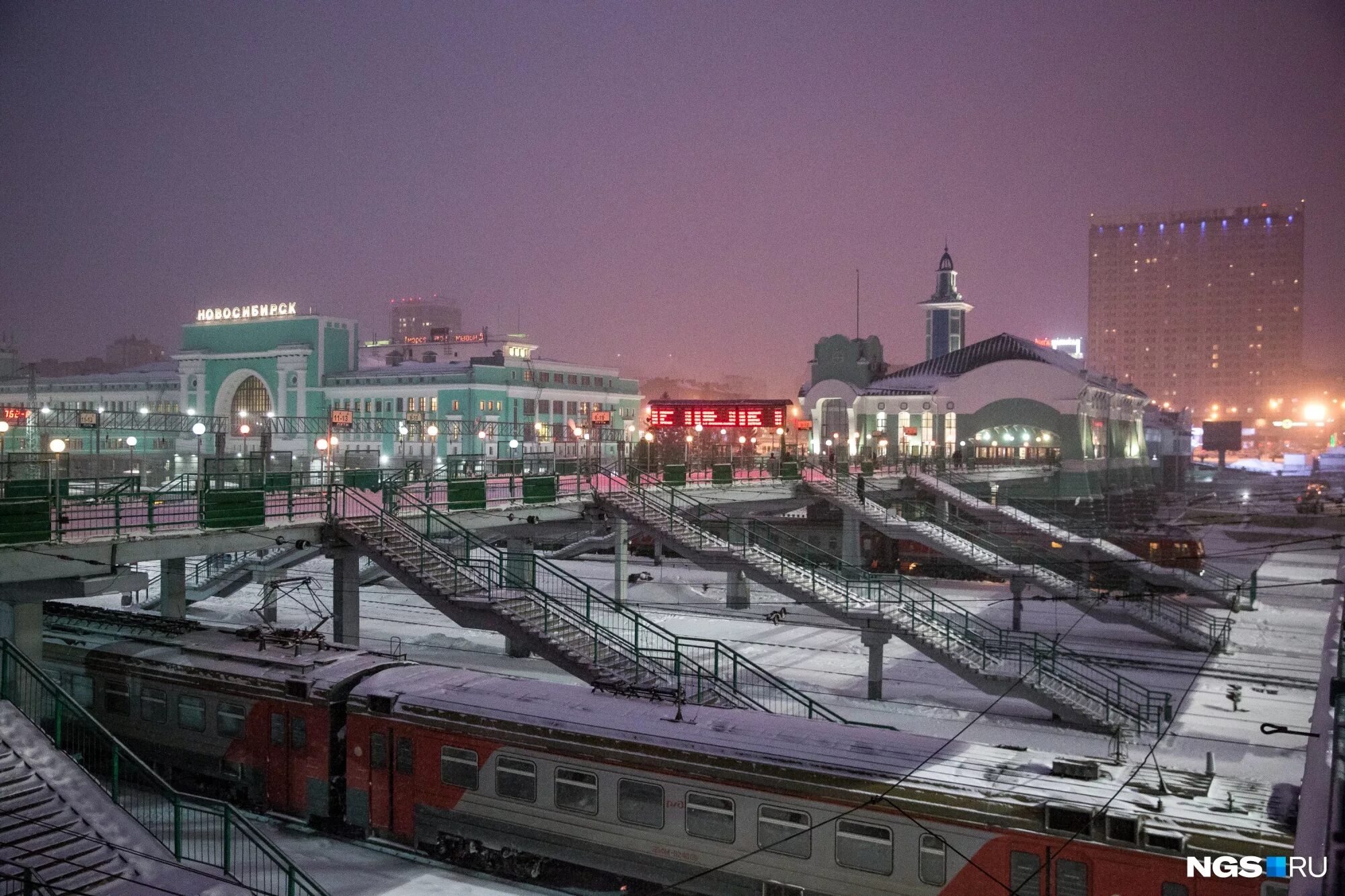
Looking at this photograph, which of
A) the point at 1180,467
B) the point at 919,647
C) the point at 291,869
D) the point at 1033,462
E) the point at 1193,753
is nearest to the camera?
the point at 291,869

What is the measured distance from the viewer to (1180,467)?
92750mm

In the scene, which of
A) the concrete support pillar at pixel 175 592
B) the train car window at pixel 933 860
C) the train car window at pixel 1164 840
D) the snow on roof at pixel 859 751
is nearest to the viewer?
the train car window at pixel 1164 840

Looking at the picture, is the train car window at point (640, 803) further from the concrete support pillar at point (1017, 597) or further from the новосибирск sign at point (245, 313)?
the новосибирск sign at point (245, 313)

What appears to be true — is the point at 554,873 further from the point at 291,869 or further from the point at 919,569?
the point at 919,569

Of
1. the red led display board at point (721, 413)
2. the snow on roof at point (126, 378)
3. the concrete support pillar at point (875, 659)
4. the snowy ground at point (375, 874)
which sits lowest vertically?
the snowy ground at point (375, 874)

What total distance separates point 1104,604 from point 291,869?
31026mm

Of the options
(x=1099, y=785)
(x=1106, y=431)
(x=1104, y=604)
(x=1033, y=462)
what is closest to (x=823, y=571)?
(x=1104, y=604)

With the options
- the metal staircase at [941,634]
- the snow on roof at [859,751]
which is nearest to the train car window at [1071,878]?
the snow on roof at [859,751]

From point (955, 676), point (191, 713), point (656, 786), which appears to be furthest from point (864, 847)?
point (955, 676)

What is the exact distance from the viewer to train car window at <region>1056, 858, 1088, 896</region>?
11.3 m

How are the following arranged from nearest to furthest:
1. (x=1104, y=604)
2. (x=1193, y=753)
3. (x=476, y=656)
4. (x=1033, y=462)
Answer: (x=1193, y=753) → (x=476, y=656) → (x=1104, y=604) → (x=1033, y=462)

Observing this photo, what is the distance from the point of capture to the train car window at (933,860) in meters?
12.1

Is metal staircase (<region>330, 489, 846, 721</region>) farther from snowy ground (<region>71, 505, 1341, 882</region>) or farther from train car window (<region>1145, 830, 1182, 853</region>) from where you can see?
train car window (<region>1145, 830, 1182, 853</region>)

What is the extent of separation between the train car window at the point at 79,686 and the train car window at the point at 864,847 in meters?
15.5
